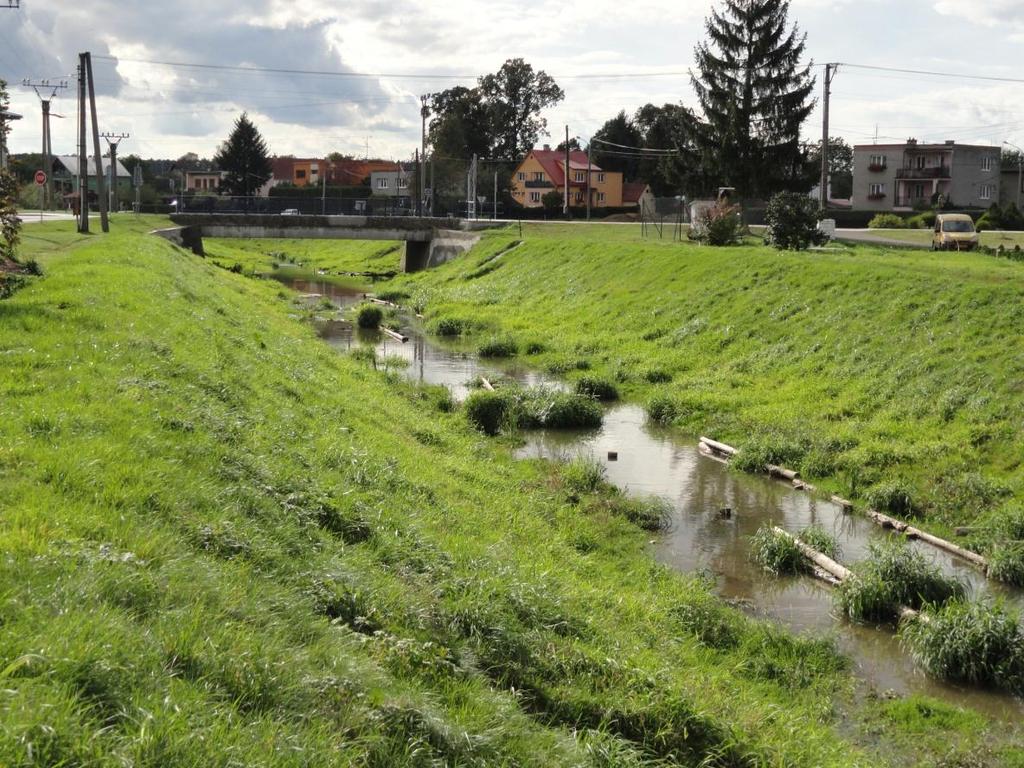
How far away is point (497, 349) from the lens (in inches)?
1353

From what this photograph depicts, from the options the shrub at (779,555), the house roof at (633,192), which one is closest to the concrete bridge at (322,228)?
the house roof at (633,192)

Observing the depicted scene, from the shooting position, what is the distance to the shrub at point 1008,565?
13.3m

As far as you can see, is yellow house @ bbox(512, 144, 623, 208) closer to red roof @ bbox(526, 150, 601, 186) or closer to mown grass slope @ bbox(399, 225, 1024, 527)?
red roof @ bbox(526, 150, 601, 186)

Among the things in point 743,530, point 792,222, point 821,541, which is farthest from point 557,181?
point 821,541

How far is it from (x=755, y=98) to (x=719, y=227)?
1609 centimetres

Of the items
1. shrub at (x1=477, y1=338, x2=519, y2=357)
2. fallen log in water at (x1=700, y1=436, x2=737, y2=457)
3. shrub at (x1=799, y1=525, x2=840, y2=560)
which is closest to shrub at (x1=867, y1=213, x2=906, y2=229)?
shrub at (x1=477, y1=338, x2=519, y2=357)

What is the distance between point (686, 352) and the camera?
29234 millimetres

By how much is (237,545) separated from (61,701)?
336 centimetres

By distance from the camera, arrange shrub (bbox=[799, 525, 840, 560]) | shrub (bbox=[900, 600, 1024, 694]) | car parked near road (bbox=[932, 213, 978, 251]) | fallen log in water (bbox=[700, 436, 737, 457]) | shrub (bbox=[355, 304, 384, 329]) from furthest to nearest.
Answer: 1. car parked near road (bbox=[932, 213, 978, 251])
2. shrub (bbox=[355, 304, 384, 329])
3. fallen log in water (bbox=[700, 436, 737, 457])
4. shrub (bbox=[799, 525, 840, 560])
5. shrub (bbox=[900, 600, 1024, 694])

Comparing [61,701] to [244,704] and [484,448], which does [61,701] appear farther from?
[484,448]

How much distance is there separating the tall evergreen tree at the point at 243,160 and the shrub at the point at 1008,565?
106471 mm

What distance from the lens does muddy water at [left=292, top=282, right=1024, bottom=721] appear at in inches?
431

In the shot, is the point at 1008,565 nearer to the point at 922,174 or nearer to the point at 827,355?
the point at 827,355

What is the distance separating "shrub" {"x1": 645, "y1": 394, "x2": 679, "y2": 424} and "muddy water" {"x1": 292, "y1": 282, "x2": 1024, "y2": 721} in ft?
0.86
